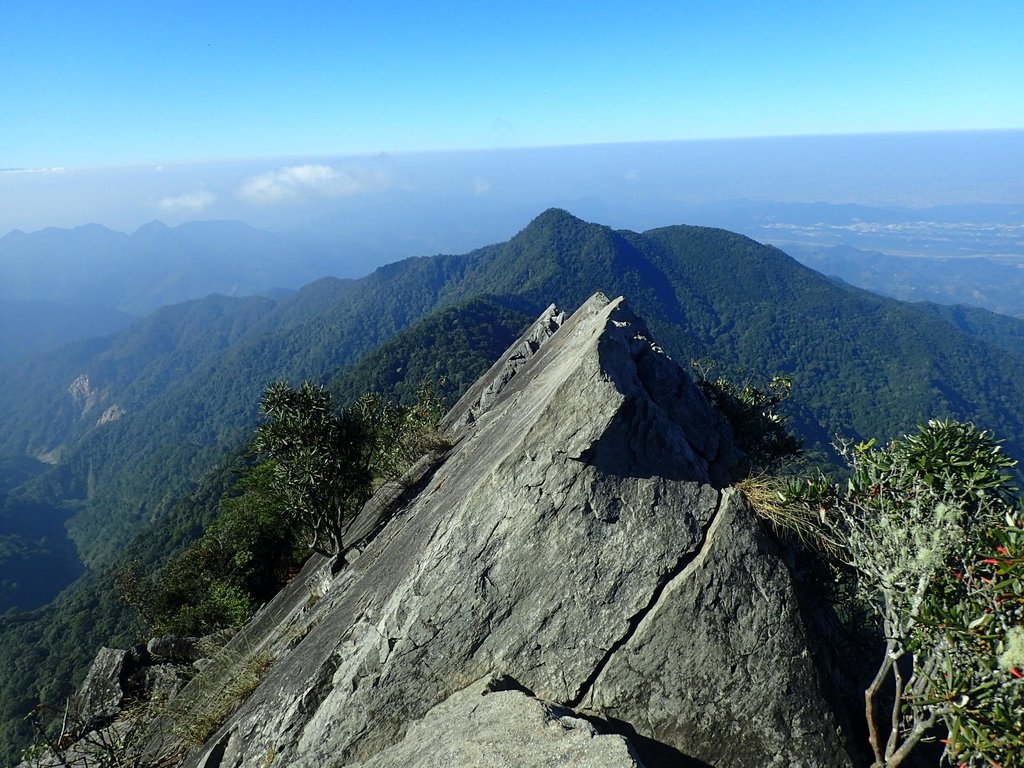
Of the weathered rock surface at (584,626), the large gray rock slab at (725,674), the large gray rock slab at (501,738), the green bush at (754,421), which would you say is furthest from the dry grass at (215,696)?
the green bush at (754,421)

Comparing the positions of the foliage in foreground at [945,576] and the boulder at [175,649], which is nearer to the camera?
the foliage in foreground at [945,576]

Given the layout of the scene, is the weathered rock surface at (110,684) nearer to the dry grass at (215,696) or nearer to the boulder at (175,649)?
the boulder at (175,649)

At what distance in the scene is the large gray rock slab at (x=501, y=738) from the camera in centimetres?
712

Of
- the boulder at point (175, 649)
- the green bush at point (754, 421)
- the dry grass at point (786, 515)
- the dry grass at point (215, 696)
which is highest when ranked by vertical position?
the dry grass at point (786, 515)

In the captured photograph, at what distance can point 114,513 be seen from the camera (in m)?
197

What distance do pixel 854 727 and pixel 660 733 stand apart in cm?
373

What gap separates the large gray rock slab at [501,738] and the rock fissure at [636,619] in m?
0.45

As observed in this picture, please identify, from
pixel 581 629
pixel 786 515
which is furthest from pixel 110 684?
pixel 786 515

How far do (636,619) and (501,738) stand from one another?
2961 mm

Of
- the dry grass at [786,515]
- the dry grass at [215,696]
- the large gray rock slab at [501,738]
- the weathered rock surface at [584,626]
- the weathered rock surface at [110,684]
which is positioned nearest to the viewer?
the large gray rock slab at [501,738]

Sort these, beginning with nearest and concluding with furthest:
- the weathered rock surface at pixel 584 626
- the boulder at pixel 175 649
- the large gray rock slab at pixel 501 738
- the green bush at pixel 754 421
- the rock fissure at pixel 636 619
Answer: the large gray rock slab at pixel 501 738
the weathered rock surface at pixel 584 626
the rock fissure at pixel 636 619
the boulder at pixel 175 649
the green bush at pixel 754 421

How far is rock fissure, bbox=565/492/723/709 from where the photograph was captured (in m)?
8.98

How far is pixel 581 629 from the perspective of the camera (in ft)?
30.0

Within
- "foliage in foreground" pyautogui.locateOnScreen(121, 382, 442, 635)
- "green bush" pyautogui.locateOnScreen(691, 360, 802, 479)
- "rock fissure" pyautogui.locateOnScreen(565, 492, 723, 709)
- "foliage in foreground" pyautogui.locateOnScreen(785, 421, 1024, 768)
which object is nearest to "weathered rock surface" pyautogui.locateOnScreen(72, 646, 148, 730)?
"foliage in foreground" pyautogui.locateOnScreen(121, 382, 442, 635)
